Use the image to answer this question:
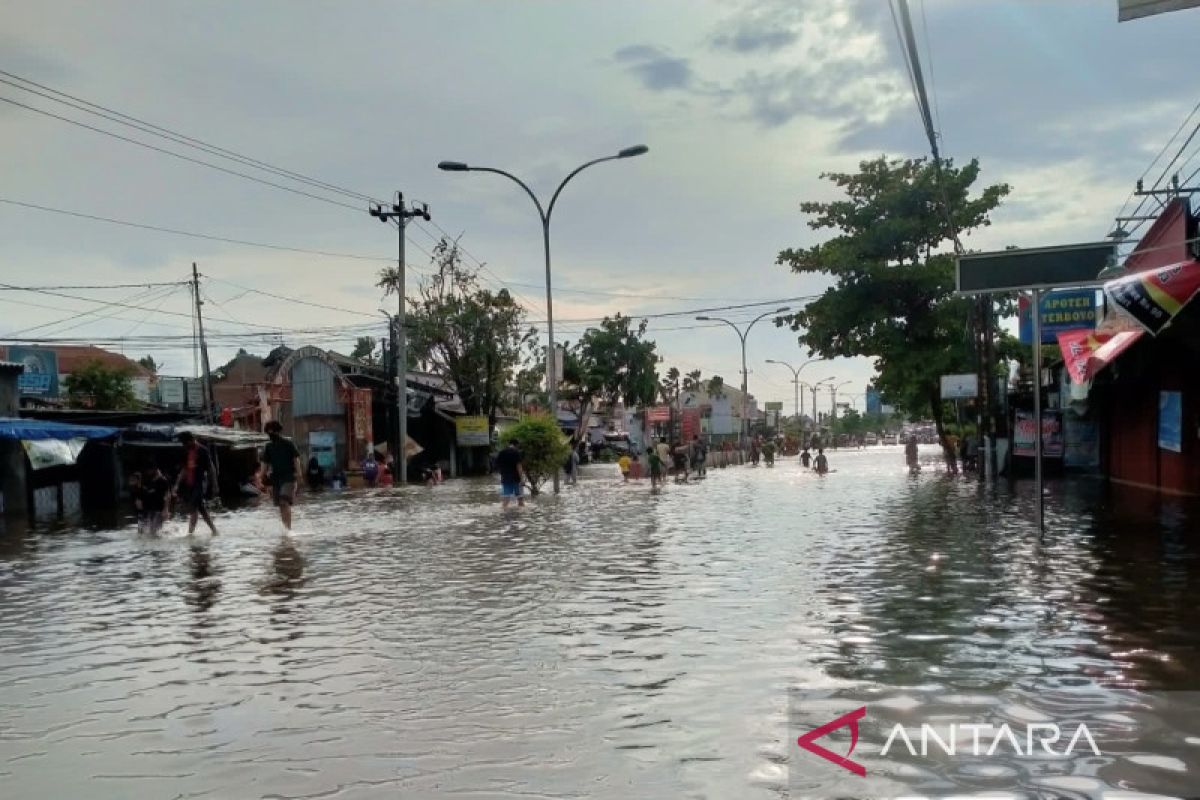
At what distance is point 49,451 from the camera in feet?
80.1

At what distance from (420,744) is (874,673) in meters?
2.97

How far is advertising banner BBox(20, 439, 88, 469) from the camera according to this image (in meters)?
24.0

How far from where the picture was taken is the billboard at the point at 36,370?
31156 millimetres

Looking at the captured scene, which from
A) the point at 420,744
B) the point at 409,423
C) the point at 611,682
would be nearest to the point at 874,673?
the point at 611,682

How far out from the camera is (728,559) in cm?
1305

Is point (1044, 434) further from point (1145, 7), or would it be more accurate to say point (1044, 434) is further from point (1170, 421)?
point (1145, 7)

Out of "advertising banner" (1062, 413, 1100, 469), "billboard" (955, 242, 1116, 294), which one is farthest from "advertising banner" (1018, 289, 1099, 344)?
"billboard" (955, 242, 1116, 294)

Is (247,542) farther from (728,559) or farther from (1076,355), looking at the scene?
(1076,355)

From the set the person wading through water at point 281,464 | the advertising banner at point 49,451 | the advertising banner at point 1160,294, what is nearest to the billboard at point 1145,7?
the advertising banner at point 1160,294

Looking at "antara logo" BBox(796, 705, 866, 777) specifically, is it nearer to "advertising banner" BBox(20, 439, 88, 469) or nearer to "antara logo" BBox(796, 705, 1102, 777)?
"antara logo" BBox(796, 705, 1102, 777)

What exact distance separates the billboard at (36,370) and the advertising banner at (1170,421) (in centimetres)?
3046

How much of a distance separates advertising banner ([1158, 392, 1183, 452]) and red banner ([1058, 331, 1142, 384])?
228 cm

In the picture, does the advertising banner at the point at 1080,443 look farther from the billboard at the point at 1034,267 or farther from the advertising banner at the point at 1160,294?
the billboard at the point at 1034,267

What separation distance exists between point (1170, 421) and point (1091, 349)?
378 cm
